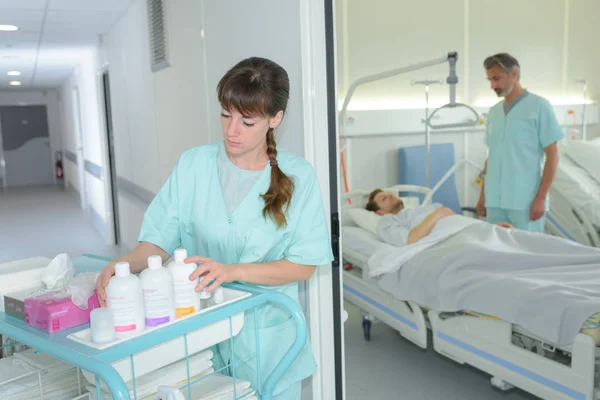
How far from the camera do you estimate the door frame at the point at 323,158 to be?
1.78 m

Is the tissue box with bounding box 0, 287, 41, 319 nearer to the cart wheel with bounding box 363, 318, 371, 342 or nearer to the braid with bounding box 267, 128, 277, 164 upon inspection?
the braid with bounding box 267, 128, 277, 164

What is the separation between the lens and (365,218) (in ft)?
12.2

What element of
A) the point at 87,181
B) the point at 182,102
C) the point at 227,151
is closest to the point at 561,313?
the point at 227,151

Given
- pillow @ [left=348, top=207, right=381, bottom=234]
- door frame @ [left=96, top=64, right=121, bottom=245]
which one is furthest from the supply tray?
door frame @ [left=96, top=64, right=121, bottom=245]

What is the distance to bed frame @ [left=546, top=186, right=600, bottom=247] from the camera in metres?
4.40

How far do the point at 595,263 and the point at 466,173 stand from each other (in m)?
2.74

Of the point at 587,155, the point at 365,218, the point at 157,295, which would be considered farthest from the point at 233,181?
the point at 587,155

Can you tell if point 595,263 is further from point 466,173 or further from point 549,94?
point 549,94

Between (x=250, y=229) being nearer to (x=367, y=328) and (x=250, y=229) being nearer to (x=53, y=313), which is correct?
(x=53, y=313)

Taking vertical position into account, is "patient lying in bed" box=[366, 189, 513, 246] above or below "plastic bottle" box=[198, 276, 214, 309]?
below

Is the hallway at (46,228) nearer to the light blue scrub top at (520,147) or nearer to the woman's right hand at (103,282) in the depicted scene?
the light blue scrub top at (520,147)

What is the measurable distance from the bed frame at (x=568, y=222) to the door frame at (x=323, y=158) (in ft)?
10.5

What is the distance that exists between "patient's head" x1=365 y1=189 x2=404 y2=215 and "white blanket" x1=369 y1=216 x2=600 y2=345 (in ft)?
2.03

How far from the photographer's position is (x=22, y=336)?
1120 mm
